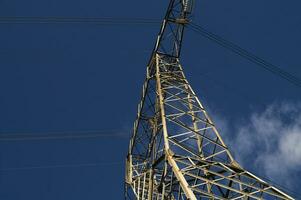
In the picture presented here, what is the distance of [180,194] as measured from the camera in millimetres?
23172

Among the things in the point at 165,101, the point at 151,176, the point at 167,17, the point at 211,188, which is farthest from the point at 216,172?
the point at 167,17

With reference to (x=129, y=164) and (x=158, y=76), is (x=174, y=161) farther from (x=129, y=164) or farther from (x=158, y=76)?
(x=129, y=164)

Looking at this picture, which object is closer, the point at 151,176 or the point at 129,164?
the point at 151,176

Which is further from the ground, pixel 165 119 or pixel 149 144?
pixel 165 119

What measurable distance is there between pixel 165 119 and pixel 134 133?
9235mm

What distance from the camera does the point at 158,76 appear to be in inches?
1350

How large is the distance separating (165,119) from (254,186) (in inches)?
262

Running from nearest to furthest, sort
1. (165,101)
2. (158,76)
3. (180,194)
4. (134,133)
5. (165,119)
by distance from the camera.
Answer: (180,194) → (165,119) → (165,101) → (158,76) → (134,133)

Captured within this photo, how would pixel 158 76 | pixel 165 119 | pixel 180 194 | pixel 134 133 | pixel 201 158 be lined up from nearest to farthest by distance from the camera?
pixel 180 194 → pixel 201 158 → pixel 165 119 → pixel 158 76 → pixel 134 133

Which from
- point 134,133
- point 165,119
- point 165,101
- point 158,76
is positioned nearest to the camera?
point 165,119

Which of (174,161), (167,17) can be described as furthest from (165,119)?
(167,17)

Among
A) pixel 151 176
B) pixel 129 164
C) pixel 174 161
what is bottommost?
pixel 129 164

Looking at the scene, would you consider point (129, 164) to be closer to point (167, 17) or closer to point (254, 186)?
point (167, 17)

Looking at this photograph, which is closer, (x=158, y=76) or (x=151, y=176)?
(x=151, y=176)
